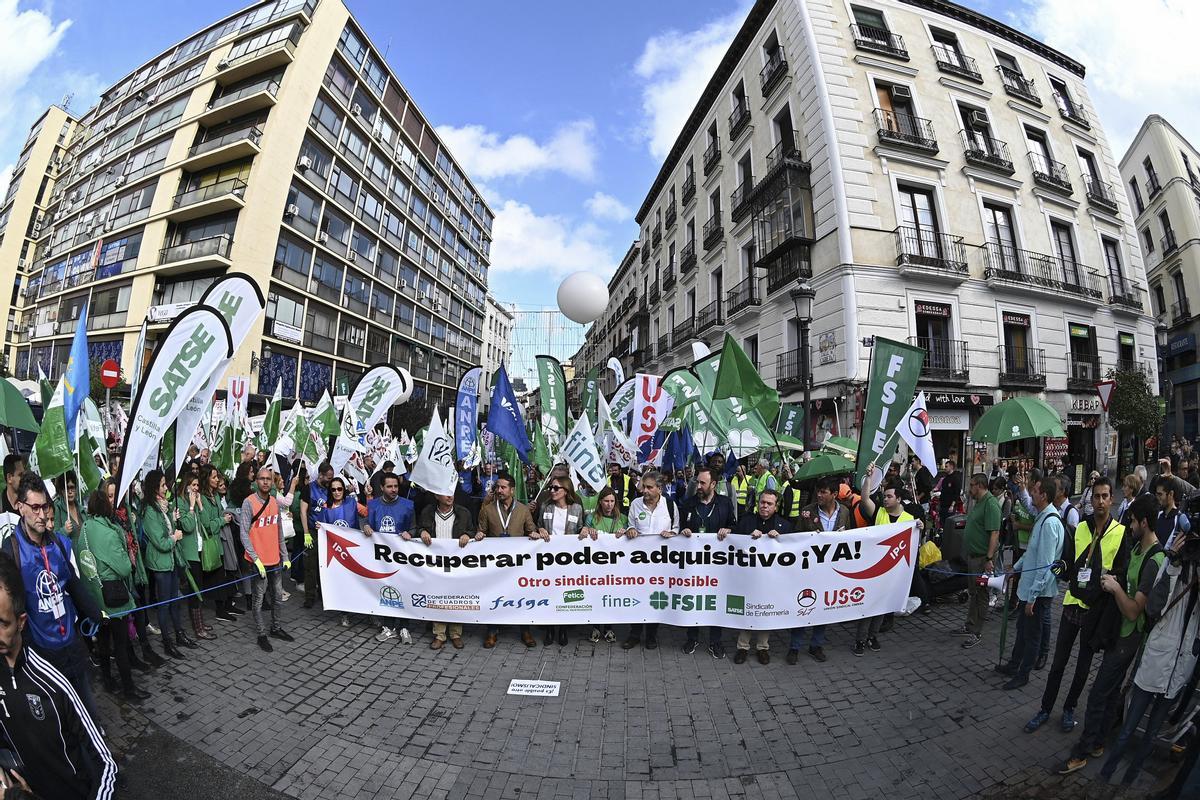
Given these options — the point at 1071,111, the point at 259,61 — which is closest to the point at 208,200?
the point at 259,61

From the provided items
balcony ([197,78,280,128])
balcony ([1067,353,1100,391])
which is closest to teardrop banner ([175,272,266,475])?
balcony ([1067,353,1100,391])

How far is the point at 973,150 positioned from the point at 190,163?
126ft

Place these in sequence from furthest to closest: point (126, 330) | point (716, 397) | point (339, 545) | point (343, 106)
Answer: point (343, 106) → point (126, 330) → point (716, 397) → point (339, 545)

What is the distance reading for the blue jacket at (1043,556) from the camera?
443 centimetres

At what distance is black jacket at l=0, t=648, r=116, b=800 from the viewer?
2.14 m

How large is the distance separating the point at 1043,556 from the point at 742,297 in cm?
1848

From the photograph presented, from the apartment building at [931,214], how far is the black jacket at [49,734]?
1671 cm

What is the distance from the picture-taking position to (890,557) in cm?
558

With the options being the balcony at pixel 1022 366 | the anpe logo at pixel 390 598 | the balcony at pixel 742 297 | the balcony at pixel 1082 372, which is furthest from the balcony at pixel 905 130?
the anpe logo at pixel 390 598

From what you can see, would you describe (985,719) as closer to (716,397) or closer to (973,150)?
(716,397)

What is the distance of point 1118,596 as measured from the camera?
3428 mm

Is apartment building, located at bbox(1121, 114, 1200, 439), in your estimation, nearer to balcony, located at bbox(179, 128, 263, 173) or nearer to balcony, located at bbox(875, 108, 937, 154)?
balcony, located at bbox(875, 108, 937, 154)

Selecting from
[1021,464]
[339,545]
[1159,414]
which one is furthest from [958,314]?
[339,545]

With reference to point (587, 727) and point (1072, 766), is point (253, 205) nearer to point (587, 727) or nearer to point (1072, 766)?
point (587, 727)
